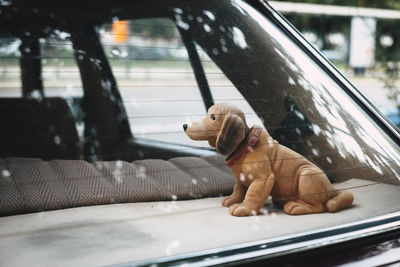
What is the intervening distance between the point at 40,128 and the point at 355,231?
2.54 feet

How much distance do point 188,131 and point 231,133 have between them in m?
0.11

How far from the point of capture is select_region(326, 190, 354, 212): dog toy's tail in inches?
45.9

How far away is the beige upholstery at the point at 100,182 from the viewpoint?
1.10 meters

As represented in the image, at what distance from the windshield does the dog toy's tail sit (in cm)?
1

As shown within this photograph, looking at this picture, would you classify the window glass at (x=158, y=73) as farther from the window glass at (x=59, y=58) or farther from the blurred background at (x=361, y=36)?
the blurred background at (x=361, y=36)

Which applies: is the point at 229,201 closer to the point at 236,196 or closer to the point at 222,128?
the point at 236,196

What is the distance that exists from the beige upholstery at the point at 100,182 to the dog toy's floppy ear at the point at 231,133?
88 mm

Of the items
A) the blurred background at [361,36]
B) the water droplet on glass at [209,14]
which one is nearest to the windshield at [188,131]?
the water droplet on glass at [209,14]

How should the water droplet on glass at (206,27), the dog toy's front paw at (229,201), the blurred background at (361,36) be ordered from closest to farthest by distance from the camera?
the dog toy's front paw at (229,201) < the water droplet on glass at (206,27) < the blurred background at (361,36)

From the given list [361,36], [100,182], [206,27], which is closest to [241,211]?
[100,182]

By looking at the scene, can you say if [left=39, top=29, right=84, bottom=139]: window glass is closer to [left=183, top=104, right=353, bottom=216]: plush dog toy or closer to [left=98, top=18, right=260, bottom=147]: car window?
[left=98, top=18, right=260, bottom=147]: car window

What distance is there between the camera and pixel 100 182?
45.1 inches

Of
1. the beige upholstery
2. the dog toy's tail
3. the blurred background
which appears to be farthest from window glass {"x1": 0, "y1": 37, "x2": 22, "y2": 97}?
the blurred background

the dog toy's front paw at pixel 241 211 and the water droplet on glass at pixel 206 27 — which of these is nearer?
the dog toy's front paw at pixel 241 211
